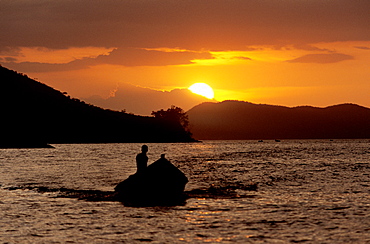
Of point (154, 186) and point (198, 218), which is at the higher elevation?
point (154, 186)

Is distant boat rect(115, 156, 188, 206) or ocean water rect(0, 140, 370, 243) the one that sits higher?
distant boat rect(115, 156, 188, 206)

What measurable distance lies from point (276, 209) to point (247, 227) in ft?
20.6

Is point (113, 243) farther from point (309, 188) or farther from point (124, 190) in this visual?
point (309, 188)

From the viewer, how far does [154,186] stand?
3084 cm

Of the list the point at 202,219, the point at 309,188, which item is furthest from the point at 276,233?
the point at 309,188

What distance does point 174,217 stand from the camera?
25812mm

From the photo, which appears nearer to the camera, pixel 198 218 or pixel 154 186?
pixel 198 218

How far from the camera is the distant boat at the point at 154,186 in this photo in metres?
30.6

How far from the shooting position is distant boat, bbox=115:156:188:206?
30.6 metres

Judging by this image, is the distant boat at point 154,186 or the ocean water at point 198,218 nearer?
the ocean water at point 198,218

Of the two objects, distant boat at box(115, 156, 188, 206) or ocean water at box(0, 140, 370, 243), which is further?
distant boat at box(115, 156, 188, 206)

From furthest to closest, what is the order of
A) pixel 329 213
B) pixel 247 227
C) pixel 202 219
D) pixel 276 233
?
pixel 329 213
pixel 202 219
pixel 247 227
pixel 276 233

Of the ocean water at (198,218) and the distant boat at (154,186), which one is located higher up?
the distant boat at (154,186)

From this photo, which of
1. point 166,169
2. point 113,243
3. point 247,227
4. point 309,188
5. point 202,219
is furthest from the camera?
point 309,188
